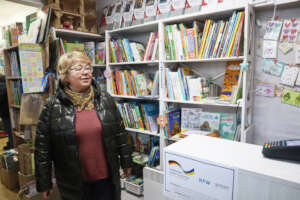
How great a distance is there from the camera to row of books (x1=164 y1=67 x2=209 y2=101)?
1.77 m

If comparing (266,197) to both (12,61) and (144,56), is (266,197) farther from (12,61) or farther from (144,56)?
(12,61)

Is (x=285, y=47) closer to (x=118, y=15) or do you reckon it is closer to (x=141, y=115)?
(x=141, y=115)

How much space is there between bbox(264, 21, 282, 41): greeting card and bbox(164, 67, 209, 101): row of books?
602 millimetres

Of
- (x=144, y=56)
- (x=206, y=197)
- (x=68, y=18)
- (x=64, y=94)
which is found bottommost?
(x=206, y=197)

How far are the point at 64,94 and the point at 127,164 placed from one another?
703mm

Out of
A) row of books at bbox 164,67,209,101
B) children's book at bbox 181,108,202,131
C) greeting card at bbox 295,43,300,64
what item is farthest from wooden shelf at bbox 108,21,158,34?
greeting card at bbox 295,43,300,64

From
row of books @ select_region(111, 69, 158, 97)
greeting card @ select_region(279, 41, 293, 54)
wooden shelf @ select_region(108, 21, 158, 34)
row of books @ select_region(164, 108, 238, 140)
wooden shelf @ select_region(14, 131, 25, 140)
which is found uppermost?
wooden shelf @ select_region(108, 21, 158, 34)

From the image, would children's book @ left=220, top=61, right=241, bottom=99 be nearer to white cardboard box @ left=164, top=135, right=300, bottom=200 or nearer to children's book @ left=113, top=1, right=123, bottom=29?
white cardboard box @ left=164, top=135, right=300, bottom=200

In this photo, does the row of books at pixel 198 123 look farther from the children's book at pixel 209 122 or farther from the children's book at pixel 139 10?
the children's book at pixel 139 10

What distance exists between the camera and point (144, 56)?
7.15 ft

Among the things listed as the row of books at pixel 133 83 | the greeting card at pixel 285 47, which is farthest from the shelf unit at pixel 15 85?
the greeting card at pixel 285 47

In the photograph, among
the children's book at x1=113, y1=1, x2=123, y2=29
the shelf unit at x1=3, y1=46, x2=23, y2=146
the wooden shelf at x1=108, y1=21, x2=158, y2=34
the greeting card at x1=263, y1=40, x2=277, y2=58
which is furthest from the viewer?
the shelf unit at x1=3, y1=46, x2=23, y2=146

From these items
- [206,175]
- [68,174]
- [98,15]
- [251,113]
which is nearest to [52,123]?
[68,174]

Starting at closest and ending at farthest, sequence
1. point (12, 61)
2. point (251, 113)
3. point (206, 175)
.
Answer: point (206, 175) → point (251, 113) → point (12, 61)
